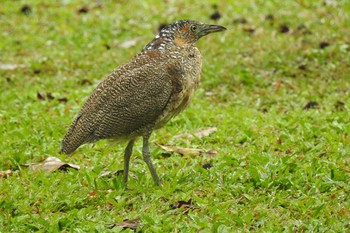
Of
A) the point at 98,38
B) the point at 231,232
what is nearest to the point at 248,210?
the point at 231,232

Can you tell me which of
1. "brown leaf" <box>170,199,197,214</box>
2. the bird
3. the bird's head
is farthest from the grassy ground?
the bird's head

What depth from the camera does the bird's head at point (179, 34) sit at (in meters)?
6.80

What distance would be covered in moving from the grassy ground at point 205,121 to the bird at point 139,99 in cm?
42

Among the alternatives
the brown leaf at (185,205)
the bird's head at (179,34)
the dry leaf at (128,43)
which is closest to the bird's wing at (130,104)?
the bird's head at (179,34)

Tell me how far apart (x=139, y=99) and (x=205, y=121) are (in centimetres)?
216

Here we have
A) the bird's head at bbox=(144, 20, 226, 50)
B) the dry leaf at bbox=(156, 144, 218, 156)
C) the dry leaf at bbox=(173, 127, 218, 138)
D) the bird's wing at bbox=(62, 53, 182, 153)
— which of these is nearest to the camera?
the bird's wing at bbox=(62, 53, 182, 153)

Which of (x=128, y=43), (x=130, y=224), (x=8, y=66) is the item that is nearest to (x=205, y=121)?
(x=130, y=224)

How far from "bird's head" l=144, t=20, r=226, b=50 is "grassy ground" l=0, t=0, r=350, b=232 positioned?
1.12 meters

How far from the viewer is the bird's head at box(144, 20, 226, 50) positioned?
22.3ft

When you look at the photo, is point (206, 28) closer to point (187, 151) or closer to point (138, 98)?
point (138, 98)

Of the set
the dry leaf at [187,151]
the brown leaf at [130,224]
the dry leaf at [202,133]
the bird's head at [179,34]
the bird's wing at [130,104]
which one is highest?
the bird's head at [179,34]

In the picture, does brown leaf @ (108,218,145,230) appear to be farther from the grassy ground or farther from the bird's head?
the bird's head

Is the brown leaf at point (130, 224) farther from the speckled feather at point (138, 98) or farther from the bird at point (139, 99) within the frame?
the speckled feather at point (138, 98)

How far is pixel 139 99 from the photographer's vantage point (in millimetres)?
6406
